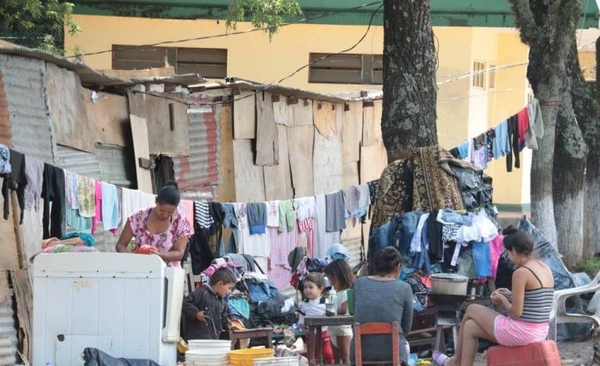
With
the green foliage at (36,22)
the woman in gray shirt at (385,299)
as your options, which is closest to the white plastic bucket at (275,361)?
the woman in gray shirt at (385,299)

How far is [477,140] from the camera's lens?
594 inches

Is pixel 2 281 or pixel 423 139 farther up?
pixel 423 139

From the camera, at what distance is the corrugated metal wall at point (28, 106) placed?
13172 millimetres

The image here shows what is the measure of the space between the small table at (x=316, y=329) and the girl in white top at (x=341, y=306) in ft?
1.00

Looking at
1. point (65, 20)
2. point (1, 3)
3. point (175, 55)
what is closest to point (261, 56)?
point (175, 55)

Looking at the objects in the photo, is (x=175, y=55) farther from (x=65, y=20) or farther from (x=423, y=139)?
(x=423, y=139)

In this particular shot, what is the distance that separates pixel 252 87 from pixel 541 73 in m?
4.54

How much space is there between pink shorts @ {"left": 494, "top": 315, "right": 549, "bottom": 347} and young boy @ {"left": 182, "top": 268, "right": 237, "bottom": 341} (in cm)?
248

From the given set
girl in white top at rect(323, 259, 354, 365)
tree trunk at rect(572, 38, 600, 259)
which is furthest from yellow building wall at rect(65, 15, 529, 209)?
girl in white top at rect(323, 259, 354, 365)

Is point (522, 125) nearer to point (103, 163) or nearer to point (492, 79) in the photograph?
point (103, 163)

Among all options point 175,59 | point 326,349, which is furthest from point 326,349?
point 175,59

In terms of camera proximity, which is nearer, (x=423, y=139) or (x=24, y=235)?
(x=24, y=235)

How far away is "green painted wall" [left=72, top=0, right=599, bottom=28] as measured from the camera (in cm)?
2294

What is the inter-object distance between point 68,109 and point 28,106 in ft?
2.68
